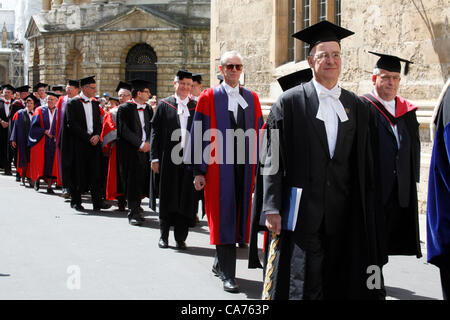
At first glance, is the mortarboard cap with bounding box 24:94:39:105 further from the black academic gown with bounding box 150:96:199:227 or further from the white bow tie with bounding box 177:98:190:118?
the white bow tie with bounding box 177:98:190:118

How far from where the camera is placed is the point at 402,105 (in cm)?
614

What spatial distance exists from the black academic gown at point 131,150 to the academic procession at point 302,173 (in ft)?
0.07

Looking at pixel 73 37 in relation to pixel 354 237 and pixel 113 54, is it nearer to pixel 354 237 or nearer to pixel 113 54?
pixel 113 54

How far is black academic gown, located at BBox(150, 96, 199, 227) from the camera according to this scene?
26.4 feet

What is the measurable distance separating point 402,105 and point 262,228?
2.28 meters

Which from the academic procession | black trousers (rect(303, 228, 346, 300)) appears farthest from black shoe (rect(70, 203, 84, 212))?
black trousers (rect(303, 228, 346, 300))

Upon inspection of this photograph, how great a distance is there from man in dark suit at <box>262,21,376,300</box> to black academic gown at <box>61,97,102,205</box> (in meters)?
7.92

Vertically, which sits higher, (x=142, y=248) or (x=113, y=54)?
(x=113, y=54)

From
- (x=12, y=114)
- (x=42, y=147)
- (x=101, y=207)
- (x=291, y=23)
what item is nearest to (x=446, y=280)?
(x=101, y=207)

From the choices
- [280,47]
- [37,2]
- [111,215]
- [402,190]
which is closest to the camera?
[402,190]

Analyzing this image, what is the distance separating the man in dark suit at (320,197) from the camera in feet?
13.6

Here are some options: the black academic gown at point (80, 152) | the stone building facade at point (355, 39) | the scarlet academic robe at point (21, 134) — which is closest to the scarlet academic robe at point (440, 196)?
the stone building facade at point (355, 39)

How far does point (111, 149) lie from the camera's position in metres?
12.0
